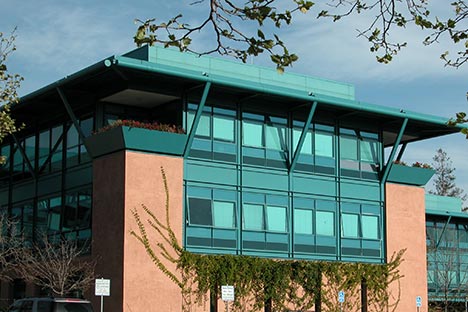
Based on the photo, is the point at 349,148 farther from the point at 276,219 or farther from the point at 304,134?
the point at 276,219

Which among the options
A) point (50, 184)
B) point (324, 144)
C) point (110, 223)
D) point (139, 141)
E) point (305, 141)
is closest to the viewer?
point (139, 141)

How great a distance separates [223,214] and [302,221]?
462cm

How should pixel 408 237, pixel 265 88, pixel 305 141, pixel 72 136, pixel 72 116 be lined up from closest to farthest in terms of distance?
pixel 72 116 → pixel 265 88 → pixel 72 136 → pixel 305 141 → pixel 408 237

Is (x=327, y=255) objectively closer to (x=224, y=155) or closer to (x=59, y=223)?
(x=224, y=155)

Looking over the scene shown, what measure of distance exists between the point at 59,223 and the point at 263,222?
9.57m

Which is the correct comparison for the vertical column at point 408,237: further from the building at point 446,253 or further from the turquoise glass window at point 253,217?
the building at point 446,253

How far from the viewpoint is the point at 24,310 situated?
2847 cm

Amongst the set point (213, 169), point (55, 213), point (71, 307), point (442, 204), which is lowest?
point (71, 307)

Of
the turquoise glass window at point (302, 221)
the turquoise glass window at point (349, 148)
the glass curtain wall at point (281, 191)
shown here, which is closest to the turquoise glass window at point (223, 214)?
the glass curtain wall at point (281, 191)

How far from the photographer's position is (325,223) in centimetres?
4316

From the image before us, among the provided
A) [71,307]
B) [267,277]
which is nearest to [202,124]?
[267,277]

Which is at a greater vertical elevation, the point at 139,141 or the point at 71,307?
the point at 139,141

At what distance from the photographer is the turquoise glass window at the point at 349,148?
146 ft

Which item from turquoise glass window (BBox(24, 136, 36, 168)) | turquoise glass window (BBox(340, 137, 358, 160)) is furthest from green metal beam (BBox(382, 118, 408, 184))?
turquoise glass window (BBox(24, 136, 36, 168))
